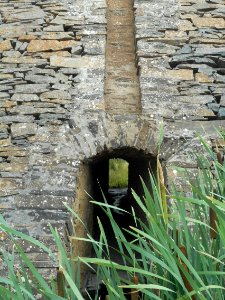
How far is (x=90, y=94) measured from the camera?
183 inches

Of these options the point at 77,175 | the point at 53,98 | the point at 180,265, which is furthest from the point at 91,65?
the point at 180,265

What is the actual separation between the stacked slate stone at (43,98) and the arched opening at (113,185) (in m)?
0.24

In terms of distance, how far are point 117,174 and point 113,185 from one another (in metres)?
0.28

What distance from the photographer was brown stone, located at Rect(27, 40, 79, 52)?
5.17 meters

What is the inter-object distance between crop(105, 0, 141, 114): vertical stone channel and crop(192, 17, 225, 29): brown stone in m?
0.61

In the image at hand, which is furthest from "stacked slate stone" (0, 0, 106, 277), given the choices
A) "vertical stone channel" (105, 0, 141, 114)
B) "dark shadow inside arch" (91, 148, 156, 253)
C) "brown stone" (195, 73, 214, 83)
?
"brown stone" (195, 73, 214, 83)

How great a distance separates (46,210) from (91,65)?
1615mm

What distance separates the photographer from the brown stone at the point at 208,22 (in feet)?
18.0

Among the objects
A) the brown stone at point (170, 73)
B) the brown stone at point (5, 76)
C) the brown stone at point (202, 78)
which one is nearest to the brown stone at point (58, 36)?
the brown stone at point (5, 76)

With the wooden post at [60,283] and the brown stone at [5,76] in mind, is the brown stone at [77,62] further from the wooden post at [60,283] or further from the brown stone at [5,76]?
the wooden post at [60,283]

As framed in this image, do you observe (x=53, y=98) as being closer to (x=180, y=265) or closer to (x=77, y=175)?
(x=77, y=175)

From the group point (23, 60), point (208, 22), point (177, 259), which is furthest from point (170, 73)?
point (177, 259)

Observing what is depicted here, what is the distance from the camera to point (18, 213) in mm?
3805

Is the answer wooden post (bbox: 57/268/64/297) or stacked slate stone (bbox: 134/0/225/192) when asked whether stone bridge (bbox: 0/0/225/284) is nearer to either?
stacked slate stone (bbox: 134/0/225/192)
